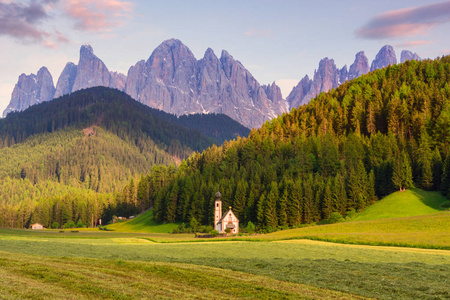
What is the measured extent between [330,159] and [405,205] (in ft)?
111

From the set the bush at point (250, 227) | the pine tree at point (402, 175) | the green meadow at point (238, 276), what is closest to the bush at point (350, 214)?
the pine tree at point (402, 175)

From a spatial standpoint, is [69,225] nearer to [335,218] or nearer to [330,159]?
[330,159]

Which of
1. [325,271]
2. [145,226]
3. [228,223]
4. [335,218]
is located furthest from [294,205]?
[325,271]

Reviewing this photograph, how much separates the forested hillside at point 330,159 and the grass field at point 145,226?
4459 mm

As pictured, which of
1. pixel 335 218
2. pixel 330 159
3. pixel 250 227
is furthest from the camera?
pixel 330 159

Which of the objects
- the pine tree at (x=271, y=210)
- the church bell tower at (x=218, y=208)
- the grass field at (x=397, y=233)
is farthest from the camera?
the church bell tower at (x=218, y=208)

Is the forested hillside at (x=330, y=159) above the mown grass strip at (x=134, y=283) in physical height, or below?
above

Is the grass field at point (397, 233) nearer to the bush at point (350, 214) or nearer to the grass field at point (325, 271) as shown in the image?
the grass field at point (325, 271)

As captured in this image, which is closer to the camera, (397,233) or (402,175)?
(397,233)

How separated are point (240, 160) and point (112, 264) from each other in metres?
120

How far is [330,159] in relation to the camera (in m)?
128

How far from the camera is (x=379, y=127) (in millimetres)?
151750

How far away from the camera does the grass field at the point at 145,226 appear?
13475 cm

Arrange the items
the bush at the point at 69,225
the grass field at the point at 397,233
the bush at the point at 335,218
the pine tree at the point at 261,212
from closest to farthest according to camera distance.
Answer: the grass field at the point at 397,233
the bush at the point at 335,218
the pine tree at the point at 261,212
the bush at the point at 69,225
